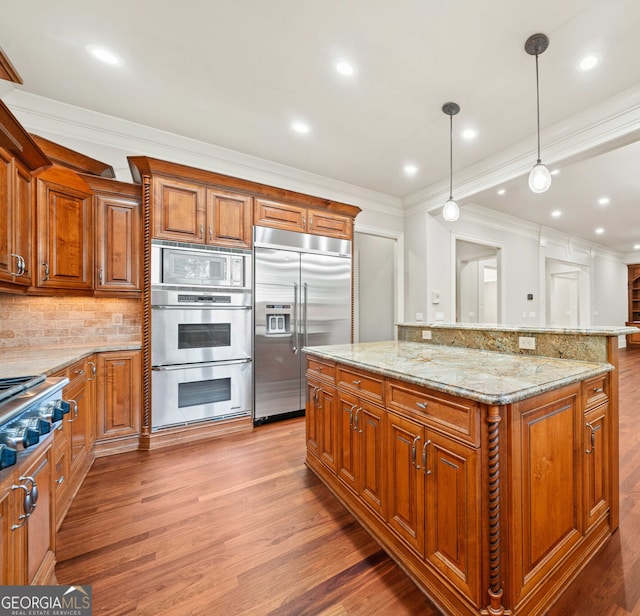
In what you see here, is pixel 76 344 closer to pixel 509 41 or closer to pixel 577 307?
pixel 509 41

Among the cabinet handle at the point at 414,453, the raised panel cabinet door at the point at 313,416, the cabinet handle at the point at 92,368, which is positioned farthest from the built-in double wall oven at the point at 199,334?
the cabinet handle at the point at 414,453

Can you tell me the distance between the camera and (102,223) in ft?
8.86

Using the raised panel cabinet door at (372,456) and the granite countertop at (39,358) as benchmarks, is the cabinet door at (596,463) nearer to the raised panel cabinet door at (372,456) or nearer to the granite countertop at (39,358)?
the raised panel cabinet door at (372,456)

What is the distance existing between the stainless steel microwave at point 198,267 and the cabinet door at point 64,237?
539mm

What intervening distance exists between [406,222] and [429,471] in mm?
4208

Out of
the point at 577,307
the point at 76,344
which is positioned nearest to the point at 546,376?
the point at 76,344

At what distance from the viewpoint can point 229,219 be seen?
3084mm

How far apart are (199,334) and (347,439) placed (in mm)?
1794

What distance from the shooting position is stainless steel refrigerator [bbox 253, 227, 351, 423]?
3229mm

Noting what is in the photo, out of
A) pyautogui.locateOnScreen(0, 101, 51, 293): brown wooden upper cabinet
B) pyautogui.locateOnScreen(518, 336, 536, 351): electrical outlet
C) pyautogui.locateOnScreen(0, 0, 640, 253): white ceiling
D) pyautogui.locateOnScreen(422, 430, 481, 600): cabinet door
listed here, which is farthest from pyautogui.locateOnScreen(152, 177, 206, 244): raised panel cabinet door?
pyautogui.locateOnScreen(518, 336, 536, 351): electrical outlet

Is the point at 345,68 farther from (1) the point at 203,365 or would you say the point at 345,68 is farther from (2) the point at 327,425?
(1) the point at 203,365

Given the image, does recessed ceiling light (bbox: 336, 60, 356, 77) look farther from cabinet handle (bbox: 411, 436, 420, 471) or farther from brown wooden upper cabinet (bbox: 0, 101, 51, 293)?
cabinet handle (bbox: 411, 436, 420, 471)

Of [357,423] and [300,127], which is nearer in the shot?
[357,423]

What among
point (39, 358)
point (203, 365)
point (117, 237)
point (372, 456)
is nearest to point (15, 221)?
point (117, 237)
